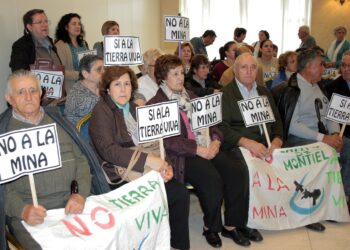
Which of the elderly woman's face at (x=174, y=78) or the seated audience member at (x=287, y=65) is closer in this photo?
the elderly woman's face at (x=174, y=78)

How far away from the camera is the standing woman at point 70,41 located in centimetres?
419

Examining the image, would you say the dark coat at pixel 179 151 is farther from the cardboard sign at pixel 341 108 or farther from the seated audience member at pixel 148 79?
the cardboard sign at pixel 341 108

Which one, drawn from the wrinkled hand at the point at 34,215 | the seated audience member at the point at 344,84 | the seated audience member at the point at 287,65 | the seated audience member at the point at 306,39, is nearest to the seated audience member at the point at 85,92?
the wrinkled hand at the point at 34,215

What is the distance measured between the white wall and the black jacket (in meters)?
0.26

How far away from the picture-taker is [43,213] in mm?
1866

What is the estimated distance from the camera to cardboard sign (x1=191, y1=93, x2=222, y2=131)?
2.75m

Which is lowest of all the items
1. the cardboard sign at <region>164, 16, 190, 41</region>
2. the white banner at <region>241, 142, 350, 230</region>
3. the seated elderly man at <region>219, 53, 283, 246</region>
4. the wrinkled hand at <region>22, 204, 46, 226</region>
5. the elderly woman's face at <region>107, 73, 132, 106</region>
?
the white banner at <region>241, 142, 350, 230</region>

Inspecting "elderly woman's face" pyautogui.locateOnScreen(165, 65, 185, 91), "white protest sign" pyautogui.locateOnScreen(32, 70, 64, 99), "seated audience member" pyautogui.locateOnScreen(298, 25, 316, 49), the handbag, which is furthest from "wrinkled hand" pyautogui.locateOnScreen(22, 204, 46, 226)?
"seated audience member" pyautogui.locateOnScreen(298, 25, 316, 49)

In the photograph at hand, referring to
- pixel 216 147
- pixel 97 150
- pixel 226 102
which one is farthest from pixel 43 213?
pixel 226 102

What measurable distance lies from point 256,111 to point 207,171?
60 cm

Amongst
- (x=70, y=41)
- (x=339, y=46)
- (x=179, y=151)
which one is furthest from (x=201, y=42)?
(x=179, y=151)

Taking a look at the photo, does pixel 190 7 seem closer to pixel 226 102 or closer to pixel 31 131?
pixel 226 102

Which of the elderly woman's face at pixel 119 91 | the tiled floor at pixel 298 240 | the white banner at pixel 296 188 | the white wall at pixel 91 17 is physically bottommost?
the tiled floor at pixel 298 240

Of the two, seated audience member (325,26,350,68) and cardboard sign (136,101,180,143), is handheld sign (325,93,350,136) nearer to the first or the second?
cardboard sign (136,101,180,143)
